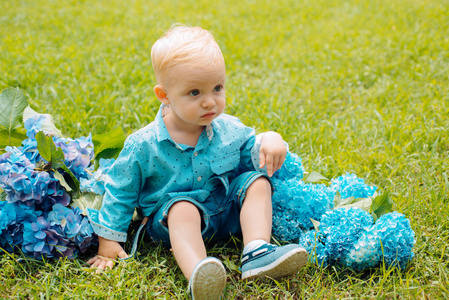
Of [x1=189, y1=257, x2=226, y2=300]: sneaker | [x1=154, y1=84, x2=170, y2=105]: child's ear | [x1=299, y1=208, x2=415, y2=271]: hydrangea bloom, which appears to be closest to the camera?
[x1=189, y1=257, x2=226, y2=300]: sneaker

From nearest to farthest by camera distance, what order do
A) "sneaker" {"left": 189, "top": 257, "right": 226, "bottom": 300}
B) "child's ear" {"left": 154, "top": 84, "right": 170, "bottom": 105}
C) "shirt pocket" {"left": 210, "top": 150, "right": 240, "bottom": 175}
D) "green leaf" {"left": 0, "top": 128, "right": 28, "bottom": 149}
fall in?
"sneaker" {"left": 189, "top": 257, "right": 226, "bottom": 300} < "child's ear" {"left": 154, "top": 84, "right": 170, "bottom": 105} < "shirt pocket" {"left": 210, "top": 150, "right": 240, "bottom": 175} < "green leaf" {"left": 0, "top": 128, "right": 28, "bottom": 149}

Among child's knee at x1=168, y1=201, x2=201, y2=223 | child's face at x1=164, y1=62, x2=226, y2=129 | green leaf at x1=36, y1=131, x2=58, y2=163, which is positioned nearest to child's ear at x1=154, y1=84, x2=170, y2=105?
child's face at x1=164, y1=62, x2=226, y2=129

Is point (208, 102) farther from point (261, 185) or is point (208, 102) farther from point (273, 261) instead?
point (273, 261)

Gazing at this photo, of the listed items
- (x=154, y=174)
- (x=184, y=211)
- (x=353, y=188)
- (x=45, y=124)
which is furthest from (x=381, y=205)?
(x=45, y=124)

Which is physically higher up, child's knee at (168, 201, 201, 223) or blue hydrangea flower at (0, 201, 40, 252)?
child's knee at (168, 201, 201, 223)

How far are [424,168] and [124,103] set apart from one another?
211cm

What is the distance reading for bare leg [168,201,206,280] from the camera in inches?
73.6

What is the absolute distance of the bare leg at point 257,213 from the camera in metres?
2.00

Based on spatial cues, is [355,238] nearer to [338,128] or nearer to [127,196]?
[127,196]

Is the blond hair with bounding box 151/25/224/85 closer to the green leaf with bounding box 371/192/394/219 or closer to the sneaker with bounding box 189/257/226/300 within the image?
the sneaker with bounding box 189/257/226/300

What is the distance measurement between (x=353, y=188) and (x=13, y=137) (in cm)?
172

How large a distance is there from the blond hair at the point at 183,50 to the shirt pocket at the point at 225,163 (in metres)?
0.44

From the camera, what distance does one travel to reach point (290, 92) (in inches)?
148

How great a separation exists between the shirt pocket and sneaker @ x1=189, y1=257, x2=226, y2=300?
513mm
